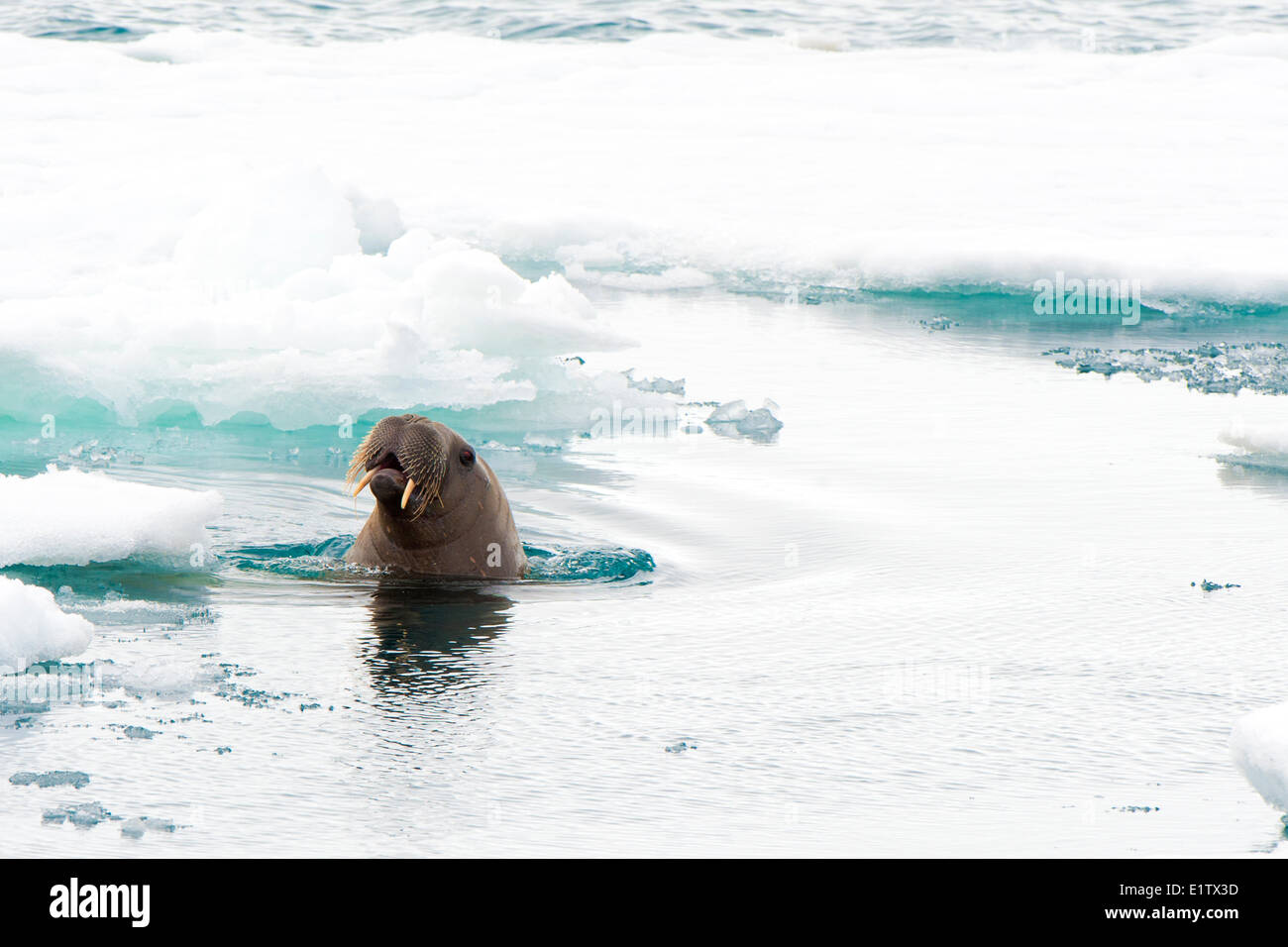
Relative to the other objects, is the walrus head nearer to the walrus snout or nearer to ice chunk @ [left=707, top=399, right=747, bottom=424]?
the walrus snout

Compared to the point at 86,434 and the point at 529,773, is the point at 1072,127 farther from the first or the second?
the point at 529,773

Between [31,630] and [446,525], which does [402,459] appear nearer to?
[446,525]

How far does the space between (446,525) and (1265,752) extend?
3.75 metres

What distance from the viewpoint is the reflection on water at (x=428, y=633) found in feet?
18.7

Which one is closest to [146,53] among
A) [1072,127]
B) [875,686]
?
[1072,127]

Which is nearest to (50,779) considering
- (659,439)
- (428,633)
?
(428,633)

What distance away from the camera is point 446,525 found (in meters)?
7.29

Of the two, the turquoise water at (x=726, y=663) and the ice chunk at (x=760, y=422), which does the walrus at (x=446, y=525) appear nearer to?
the turquoise water at (x=726, y=663)

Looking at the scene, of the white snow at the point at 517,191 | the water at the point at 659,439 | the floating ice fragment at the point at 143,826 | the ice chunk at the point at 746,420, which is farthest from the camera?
the white snow at the point at 517,191

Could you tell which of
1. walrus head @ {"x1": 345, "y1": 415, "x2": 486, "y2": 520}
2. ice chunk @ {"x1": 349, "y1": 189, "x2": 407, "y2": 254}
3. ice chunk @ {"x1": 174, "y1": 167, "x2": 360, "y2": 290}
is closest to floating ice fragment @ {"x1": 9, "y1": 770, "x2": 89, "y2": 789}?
walrus head @ {"x1": 345, "y1": 415, "x2": 486, "y2": 520}

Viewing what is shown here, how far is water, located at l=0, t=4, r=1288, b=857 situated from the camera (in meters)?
4.80

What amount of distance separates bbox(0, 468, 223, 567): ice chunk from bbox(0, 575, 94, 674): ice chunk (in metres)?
1.33

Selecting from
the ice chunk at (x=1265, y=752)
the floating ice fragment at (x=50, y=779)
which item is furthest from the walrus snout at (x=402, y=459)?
the ice chunk at (x=1265, y=752)

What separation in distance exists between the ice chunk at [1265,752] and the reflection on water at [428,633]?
2369mm
